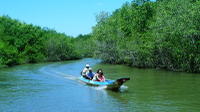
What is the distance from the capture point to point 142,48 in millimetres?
46625

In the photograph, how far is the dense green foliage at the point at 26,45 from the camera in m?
60.2

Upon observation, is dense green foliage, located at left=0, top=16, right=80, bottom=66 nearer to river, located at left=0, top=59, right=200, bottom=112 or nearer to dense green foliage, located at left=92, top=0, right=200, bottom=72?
dense green foliage, located at left=92, top=0, right=200, bottom=72

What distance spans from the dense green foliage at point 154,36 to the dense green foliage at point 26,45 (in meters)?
14.8

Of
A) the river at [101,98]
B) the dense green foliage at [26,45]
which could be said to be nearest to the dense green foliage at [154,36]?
the river at [101,98]

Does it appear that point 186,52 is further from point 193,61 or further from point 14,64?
point 14,64

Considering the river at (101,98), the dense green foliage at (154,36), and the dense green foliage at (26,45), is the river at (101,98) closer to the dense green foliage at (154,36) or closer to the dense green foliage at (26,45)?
the dense green foliage at (154,36)

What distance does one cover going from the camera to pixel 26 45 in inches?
2768

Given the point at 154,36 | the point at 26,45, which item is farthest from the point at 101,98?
the point at 26,45

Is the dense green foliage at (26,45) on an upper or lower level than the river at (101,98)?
upper

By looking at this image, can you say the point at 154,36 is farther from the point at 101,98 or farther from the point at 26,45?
the point at 26,45

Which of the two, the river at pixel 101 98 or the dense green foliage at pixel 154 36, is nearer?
the river at pixel 101 98

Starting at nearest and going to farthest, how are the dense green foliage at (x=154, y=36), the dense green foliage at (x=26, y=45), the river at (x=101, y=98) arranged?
the river at (x=101, y=98), the dense green foliage at (x=154, y=36), the dense green foliage at (x=26, y=45)

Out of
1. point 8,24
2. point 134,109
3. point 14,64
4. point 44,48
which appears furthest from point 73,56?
point 134,109

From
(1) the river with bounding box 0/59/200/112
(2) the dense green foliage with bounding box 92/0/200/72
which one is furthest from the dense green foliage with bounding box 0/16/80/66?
(1) the river with bounding box 0/59/200/112
